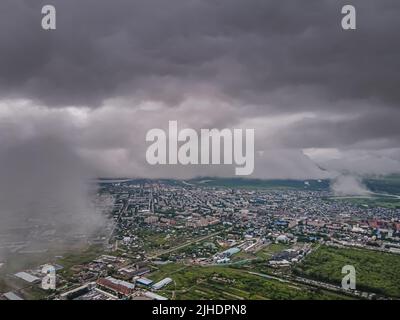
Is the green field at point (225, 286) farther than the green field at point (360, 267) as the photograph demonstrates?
No

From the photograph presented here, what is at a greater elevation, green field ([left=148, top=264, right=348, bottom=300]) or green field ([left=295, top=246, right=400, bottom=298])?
green field ([left=148, top=264, right=348, bottom=300])

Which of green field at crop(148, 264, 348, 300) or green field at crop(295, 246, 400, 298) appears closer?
green field at crop(148, 264, 348, 300)

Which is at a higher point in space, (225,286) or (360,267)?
(225,286)

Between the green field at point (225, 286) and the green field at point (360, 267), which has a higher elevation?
the green field at point (225, 286)
